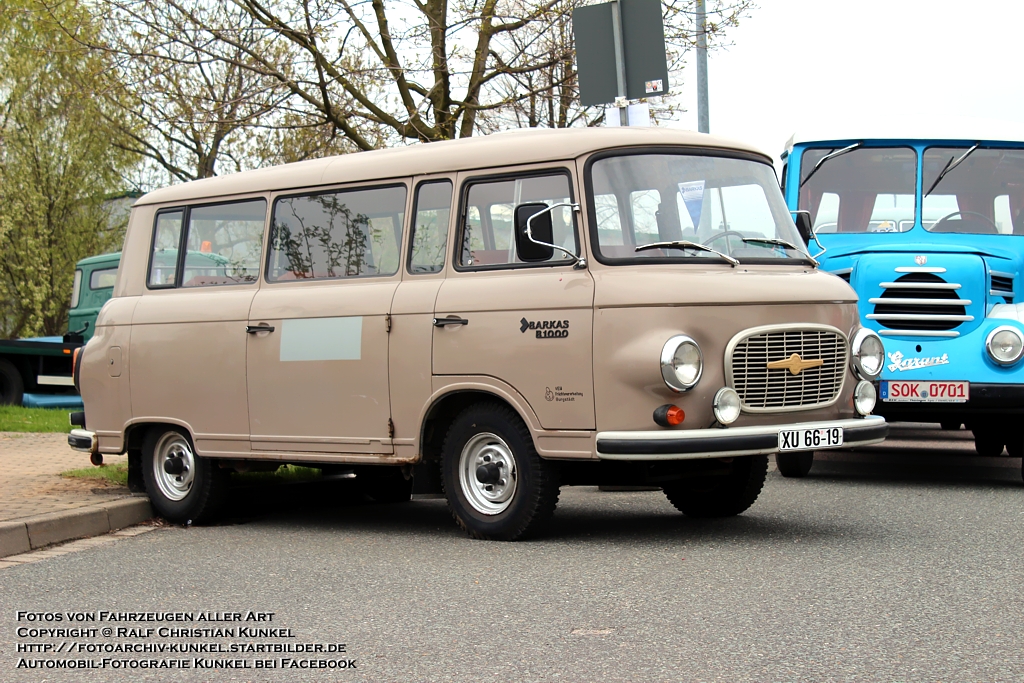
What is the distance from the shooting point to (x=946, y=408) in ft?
34.4

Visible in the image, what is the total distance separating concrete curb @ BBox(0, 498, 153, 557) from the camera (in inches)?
318

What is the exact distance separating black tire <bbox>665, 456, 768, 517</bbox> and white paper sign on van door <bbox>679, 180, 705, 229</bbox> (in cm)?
167

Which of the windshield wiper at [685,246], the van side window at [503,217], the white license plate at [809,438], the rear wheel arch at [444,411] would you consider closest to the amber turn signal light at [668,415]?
the white license plate at [809,438]

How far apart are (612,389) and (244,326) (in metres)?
3.04

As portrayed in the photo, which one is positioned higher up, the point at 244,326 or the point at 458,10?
the point at 458,10

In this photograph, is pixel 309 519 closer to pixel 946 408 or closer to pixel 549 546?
pixel 549 546

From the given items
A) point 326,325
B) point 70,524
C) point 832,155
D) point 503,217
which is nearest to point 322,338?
point 326,325

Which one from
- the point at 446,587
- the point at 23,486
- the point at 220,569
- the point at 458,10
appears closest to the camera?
the point at 446,587

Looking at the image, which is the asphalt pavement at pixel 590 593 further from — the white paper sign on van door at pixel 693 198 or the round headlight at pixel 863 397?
the white paper sign on van door at pixel 693 198

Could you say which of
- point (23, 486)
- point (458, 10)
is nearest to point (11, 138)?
point (458, 10)

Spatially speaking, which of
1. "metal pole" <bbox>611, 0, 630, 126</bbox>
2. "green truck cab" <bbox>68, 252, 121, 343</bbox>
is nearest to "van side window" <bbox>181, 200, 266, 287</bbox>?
"metal pole" <bbox>611, 0, 630, 126</bbox>

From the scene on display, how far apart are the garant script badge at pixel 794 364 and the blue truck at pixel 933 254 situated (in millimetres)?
2142

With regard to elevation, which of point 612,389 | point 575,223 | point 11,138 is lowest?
point 612,389

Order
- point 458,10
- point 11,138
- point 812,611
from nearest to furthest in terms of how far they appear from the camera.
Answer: point 812,611 → point 458,10 → point 11,138
